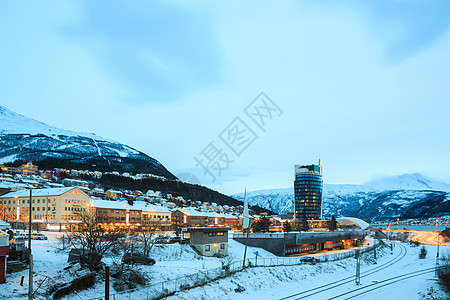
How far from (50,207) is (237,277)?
64276mm

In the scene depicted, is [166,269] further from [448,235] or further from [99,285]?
[448,235]

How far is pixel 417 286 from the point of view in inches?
1769

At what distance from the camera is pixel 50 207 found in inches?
3433

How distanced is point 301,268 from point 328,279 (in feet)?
14.5

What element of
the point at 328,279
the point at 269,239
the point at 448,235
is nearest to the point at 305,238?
the point at 269,239

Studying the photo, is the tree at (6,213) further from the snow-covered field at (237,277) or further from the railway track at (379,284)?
the railway track at (379,284)

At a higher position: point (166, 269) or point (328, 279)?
point (166, 269)

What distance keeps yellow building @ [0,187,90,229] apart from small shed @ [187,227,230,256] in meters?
41.3

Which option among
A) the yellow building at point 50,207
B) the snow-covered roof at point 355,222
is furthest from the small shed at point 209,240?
the snow-covered roof at point 355,222

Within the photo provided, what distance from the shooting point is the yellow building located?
280ft

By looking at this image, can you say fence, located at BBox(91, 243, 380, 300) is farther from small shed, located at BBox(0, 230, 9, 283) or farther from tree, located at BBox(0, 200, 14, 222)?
tree, located at BBox(0, 200, 14, 222)

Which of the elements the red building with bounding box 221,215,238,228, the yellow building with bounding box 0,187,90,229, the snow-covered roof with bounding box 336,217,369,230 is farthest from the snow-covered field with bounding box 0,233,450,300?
the snow-covered roof with bounding box 336,217,369,230

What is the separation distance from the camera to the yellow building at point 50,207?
8544cm

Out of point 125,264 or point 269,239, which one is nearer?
point 125,264
